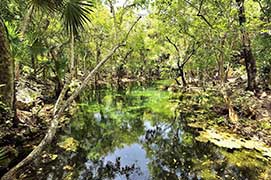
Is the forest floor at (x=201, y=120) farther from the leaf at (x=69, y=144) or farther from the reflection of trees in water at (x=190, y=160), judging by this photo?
the reflection of trees in water at (x=190, y=160)

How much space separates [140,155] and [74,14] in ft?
14.8

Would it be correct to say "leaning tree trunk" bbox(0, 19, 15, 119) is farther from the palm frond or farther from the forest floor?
the forest floor

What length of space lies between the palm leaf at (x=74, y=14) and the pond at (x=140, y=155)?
10.9 feet

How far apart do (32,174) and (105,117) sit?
23.5 feet

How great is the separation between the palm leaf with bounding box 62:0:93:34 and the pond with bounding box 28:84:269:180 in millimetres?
3312

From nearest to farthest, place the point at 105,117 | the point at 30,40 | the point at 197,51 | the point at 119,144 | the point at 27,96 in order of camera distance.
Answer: the point at 30,40, the point at 119,144, the point at 27,96, the point at 105,117, the point at 197,51

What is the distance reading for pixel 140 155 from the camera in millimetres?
7773

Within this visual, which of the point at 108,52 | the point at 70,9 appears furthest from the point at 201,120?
the point at 70,9

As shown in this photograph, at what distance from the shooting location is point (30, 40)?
7.45m

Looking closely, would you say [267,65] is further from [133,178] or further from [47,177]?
[47,177]

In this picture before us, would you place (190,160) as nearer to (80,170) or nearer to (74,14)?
(80,170)

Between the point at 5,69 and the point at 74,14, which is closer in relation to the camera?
the point at 5,69

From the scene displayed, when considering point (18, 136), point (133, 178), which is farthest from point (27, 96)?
point (133, 178)

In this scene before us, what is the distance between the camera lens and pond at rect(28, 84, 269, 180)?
6141mm
